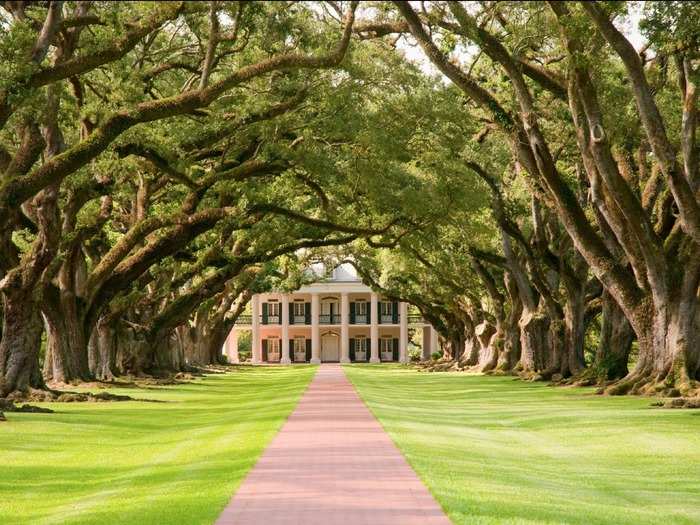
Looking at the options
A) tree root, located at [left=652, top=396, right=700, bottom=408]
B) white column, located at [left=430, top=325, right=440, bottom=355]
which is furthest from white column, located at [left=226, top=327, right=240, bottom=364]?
tree root, located at [left=652, top=396, right=700, bottom=408]

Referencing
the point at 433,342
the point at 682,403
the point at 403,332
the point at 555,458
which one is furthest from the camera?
the point at 433,342

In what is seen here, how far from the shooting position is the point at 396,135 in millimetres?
26672

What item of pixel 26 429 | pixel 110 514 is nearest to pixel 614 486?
pixel 110 514

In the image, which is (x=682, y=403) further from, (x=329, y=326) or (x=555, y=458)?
(x=329, y=326)

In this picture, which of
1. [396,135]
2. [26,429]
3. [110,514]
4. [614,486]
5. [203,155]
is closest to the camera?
[110,514]

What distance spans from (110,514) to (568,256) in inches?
1254

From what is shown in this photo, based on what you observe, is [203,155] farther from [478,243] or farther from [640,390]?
[478,243]

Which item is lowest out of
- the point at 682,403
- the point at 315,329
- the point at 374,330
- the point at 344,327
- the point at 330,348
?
the point at 682,403

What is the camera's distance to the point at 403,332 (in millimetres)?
108000

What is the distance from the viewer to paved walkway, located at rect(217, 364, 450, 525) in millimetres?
8891

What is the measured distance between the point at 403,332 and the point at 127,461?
306 ft

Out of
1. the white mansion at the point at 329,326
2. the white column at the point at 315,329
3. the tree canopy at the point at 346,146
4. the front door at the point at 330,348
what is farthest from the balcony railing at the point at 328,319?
the tree canopy at the point at 346,146

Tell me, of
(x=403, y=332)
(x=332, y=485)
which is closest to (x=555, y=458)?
(x=332, y=485)

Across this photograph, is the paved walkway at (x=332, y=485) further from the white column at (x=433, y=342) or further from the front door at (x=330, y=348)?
the white column at (x=433, y=342)
